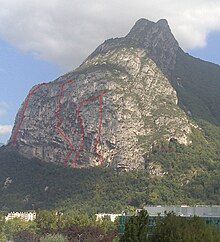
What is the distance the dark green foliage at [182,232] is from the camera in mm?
43594

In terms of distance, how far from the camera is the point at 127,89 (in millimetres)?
198500

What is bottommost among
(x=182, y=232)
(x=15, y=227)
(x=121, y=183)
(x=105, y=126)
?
(x=182, y=232)

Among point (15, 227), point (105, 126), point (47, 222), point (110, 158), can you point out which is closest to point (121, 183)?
point (110, 158)

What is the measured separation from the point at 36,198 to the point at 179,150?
53.1 m

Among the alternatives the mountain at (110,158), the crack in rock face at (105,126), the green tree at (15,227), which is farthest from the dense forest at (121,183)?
the green tree at (15,227)

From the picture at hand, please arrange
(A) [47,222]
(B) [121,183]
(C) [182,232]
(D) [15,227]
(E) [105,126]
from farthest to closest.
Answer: (E) [105,126]
(B) [121,183]
(D) [15,227]
(A) [47,222]
(C) [182,232]

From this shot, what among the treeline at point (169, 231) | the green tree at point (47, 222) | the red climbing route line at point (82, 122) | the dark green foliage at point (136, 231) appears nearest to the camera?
the treeline at point (169, 231)

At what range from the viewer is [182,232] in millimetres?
43812

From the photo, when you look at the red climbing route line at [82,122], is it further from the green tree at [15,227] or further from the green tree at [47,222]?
the green tree at [47,222]

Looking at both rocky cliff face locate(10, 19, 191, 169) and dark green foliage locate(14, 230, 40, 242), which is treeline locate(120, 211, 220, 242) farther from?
rocky cliff face locate(10, 19, 191, 169)

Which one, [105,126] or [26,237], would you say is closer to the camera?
[26,237]

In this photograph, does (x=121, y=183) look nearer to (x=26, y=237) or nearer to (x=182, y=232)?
(x=26, y=237)

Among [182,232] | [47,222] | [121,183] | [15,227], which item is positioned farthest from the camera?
[121,183]

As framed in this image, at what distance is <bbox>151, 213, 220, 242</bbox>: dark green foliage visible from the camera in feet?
143
